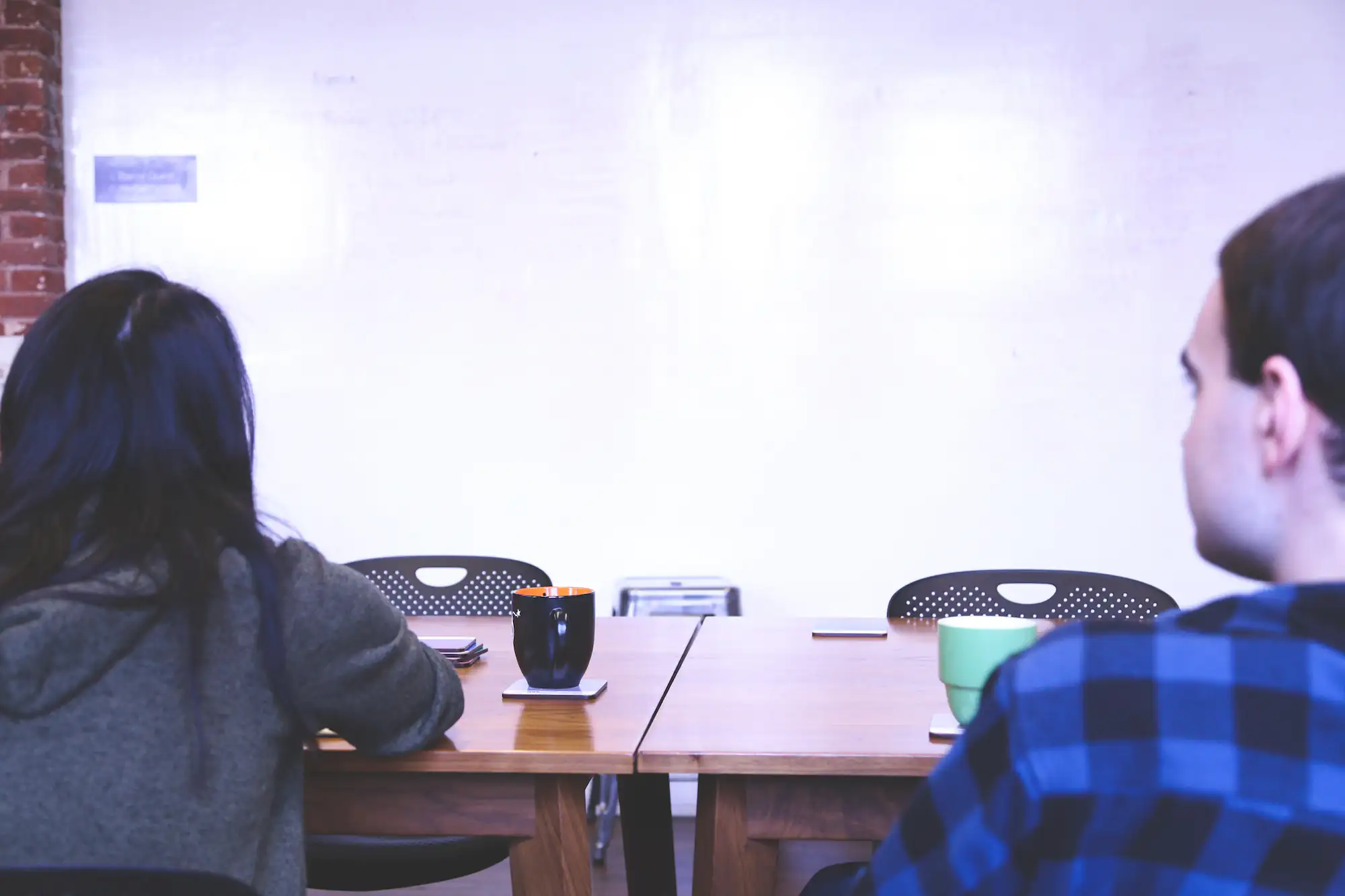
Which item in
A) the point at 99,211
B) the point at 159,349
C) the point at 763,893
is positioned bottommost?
the point at 763,893

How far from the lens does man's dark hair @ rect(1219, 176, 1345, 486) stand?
1.97 feet

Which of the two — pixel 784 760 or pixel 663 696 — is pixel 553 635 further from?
pixel 784 760

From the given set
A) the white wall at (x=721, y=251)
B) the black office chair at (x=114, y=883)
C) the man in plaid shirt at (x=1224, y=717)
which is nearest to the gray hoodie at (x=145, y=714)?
the black office chair at (x=114, y=883)

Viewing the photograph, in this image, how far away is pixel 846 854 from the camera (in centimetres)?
178

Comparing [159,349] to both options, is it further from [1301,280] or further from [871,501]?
[871,501]

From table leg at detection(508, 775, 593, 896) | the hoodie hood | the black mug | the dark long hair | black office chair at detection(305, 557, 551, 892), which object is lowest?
black office chair at detection(305, 557, 551, 892)

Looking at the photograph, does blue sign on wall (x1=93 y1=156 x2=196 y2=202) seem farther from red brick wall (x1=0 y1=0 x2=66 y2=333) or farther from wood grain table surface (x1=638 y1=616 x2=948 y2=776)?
wood grain table surface (x1=638 y1=616 x2=948 y2=776)

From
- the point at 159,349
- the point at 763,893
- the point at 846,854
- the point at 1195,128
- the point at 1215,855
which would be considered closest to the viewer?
the point at 1215,855

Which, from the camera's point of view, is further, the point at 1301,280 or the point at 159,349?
the point at 159,349

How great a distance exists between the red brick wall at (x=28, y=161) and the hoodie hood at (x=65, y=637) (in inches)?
103

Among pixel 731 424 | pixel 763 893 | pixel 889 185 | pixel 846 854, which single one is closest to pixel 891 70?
pixel 889 185

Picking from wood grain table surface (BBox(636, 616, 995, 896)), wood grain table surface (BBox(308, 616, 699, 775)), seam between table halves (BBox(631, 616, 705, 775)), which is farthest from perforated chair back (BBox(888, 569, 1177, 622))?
wood grain table surface (BBox(636, 616, 995, 896))

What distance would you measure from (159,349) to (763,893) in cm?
73

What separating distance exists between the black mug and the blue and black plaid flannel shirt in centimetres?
72
